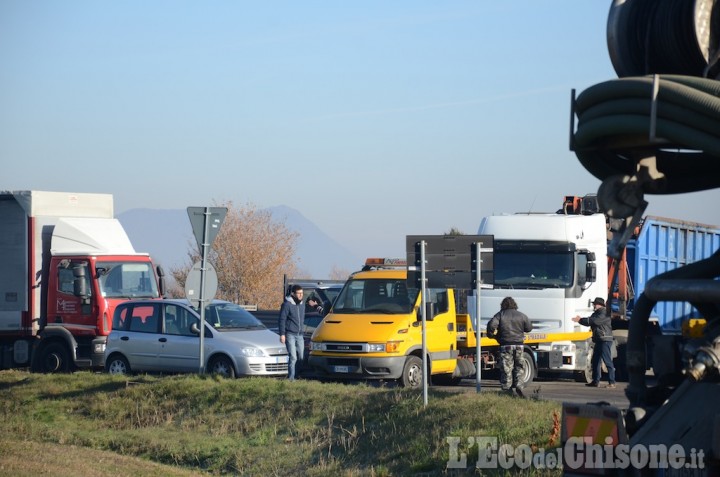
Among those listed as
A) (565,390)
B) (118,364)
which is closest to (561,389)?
(565,390)

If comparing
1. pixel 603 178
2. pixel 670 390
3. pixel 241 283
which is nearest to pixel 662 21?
pixel 603 178

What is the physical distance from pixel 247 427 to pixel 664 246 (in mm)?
13455

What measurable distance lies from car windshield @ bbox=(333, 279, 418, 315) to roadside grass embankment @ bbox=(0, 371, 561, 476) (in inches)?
133

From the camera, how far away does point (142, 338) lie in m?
21.6

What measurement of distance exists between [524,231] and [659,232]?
4.51 meters

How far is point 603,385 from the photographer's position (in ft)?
72.8

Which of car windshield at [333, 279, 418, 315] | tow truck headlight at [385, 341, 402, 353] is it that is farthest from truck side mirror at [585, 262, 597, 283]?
tow truck headlight at [385, 341, 402, 353]

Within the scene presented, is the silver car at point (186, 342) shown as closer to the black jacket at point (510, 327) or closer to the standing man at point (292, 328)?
the standing man at point (292, 328)

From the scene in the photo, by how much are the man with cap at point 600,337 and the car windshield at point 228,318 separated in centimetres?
685

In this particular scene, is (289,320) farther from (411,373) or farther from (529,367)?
(529,367)

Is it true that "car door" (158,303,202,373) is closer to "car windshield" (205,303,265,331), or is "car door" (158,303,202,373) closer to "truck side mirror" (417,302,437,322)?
"car windshield" (205,303,265,331)

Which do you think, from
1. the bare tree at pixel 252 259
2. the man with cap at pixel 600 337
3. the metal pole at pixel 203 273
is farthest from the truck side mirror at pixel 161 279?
the bare tree at pixel 252 259

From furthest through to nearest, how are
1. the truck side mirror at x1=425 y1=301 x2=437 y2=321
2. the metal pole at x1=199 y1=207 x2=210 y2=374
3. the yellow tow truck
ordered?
the yellow tow truck
the truck side mirror at x1=425 y1=301 x2=437 y2=321
the metal pole at x1=199 y1=207 x2=210 y2=374

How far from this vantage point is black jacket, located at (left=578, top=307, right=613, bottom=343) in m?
21.3
